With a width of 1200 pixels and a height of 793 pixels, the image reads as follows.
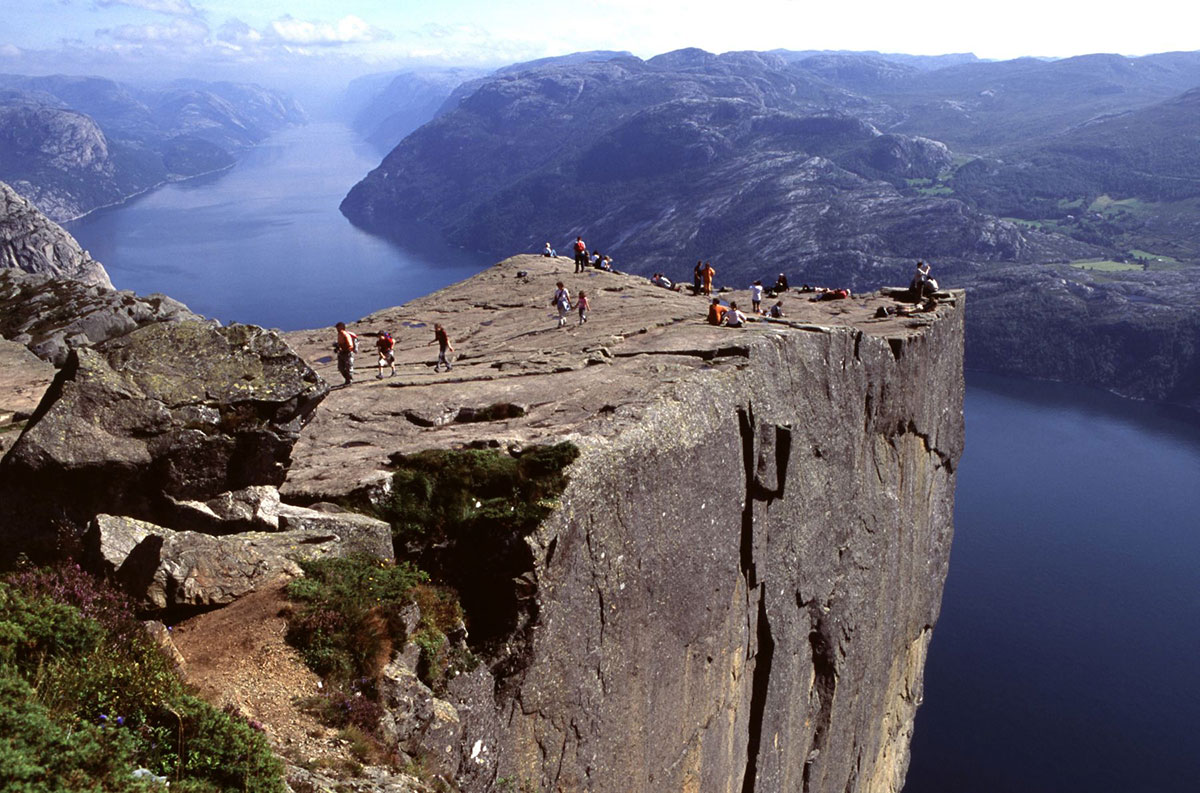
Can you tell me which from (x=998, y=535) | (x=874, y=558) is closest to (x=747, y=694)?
(x=874, y=558)

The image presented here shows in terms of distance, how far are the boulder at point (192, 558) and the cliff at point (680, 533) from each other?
2916 millimetres

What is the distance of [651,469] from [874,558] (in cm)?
1791

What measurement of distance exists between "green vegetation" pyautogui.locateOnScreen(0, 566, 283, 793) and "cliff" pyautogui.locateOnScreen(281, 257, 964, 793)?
5501mm

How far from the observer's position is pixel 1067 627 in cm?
9625

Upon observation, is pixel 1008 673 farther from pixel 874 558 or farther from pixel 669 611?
pixel 669 611

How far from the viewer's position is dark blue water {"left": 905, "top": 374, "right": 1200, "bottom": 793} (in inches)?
3007

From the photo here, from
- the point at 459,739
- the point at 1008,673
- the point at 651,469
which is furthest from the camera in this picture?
the point at 1008,673

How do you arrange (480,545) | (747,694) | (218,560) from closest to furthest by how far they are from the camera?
1. (218,560)
2. (480,545)
3. (747,694)

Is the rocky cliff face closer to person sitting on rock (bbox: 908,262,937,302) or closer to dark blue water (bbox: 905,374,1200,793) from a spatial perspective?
person sitting on rock (bbox: 908,262,937,302)

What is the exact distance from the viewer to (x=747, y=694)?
2722 cm

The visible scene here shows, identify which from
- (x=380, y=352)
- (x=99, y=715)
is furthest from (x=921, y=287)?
(x=99, y=715)

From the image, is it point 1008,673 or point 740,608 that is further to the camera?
point 1008,673

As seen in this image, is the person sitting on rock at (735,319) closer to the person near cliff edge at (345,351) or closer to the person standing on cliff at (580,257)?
the person near cliff edge at (345,351)

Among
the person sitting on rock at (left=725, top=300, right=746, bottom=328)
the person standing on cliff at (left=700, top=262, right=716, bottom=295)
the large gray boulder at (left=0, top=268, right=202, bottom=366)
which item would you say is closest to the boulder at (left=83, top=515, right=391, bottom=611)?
the person sitting on rock at (left=725, top=300, right=746, bottom=328)
